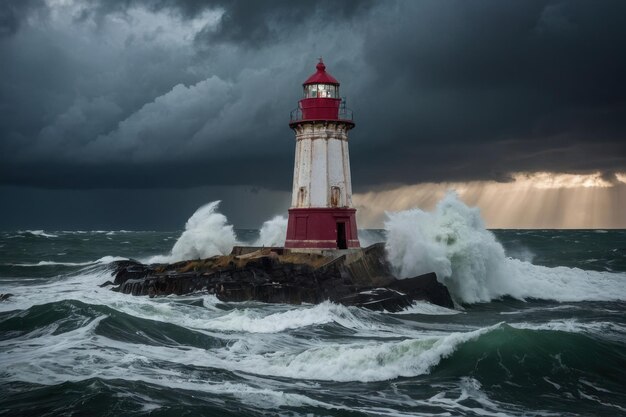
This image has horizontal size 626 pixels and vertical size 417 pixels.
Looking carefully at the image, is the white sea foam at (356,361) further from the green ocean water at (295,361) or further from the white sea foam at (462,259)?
the white sea foam at (462,259)

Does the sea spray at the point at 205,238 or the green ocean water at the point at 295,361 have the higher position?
the sea spray at the point at 205,238

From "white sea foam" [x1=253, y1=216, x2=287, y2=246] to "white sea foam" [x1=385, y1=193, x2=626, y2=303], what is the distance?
5439mm

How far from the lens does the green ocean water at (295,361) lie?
9.15 metres

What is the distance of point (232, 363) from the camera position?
37.8 feet

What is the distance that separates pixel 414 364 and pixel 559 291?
45.3ft

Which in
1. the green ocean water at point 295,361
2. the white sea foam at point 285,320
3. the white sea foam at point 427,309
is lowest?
the green ocean water at point 295,361

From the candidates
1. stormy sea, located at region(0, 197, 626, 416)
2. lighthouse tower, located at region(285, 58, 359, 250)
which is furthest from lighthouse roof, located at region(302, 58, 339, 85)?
stormy sea, located at region(0, 197, 626, 416)

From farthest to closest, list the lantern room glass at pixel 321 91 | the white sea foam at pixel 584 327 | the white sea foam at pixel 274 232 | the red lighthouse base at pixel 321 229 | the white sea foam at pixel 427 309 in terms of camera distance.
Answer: the white sea foam at pixel 274 232, the lantern room glass at pixel 321 91, the red lighthouse base at pixel 321 229, the white sea foam at pixel 427 309, the white sea foam at pixel 584 327

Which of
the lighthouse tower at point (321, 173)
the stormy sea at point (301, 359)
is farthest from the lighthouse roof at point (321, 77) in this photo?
the stormy sea at point (301, 359)

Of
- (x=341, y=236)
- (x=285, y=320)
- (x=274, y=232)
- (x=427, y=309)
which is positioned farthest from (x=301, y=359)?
(x=274, y=232)

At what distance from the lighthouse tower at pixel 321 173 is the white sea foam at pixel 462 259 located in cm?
177

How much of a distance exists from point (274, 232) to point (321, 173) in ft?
22.1

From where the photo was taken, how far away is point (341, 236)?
851 inches

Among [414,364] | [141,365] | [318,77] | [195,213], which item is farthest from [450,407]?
[195,213]
